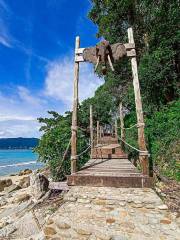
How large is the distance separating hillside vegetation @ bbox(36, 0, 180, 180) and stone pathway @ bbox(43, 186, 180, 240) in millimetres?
3164

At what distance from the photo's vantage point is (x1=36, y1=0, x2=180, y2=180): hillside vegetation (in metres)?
8.85

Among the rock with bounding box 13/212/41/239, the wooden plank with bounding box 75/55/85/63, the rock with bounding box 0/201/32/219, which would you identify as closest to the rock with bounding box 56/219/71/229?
the rock with bounding box 13/212/41/239

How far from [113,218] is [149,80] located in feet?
33.6

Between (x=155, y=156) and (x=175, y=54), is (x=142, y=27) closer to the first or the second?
(x=175, y=54)

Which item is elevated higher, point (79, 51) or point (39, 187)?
point (79, 51)

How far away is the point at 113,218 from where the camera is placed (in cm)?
330

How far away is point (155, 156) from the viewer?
8656 millimetres

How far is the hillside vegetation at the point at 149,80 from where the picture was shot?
349 inches

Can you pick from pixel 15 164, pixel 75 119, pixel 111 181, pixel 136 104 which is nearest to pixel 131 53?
pixel 136 104

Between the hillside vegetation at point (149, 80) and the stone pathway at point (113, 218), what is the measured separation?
3164 mm

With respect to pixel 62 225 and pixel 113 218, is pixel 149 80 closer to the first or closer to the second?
pixel 113 218

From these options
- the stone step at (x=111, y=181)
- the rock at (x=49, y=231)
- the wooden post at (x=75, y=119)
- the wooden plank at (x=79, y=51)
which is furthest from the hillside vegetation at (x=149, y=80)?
the rock at (x=49, y=231)

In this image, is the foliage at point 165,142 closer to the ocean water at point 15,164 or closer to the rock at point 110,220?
the rock at point 110,220

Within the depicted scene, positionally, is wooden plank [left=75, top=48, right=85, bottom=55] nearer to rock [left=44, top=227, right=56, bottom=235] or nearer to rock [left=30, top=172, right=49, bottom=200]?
rock [left=44, top=227, right=56, bottom=235]
